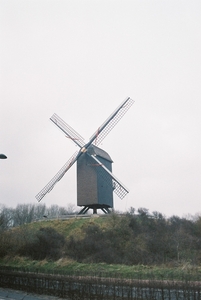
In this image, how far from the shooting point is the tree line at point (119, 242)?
1224 inches

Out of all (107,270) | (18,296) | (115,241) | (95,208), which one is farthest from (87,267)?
(95,208)

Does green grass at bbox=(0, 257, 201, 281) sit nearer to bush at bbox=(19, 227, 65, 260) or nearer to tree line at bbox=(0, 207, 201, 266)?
bush at bbox=(19, 227, 65, 260)

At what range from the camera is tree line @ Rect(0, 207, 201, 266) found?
3108cm

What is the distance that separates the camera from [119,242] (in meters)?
34.9

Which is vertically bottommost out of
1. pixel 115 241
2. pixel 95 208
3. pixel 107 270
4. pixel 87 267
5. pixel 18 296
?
pixel 18 296

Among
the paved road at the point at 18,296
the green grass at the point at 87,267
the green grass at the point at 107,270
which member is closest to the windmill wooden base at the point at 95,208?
the green grass at the point at 87,267

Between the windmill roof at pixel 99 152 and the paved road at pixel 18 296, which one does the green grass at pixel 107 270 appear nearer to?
the paved road at pixel 18 296

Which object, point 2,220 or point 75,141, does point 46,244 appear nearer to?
point 2,220

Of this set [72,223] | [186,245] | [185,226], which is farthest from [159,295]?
[72,223]

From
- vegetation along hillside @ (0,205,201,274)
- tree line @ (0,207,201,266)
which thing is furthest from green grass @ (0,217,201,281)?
tree line @ (0,207,201,266)

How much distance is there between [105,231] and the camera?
37250 mm

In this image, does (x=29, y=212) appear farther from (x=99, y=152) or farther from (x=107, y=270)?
(x=107, y=270)

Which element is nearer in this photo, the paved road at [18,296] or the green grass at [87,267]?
the paved road at [18,296]

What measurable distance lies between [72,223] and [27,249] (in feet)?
28.8
